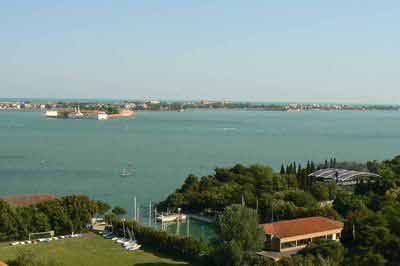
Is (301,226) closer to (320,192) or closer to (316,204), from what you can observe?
(316,204)

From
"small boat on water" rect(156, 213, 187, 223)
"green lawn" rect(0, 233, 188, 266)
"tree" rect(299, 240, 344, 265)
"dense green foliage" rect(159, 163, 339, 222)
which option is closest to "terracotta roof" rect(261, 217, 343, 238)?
"dense green foliage" rect(159, 163, 339, 222)

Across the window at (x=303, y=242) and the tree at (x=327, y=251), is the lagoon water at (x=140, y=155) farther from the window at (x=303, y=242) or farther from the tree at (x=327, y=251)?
the tree at (x=327, y=251)

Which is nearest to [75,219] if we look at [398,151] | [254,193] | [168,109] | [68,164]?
[254,193]

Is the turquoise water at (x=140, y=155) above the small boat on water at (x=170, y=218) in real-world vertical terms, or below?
below

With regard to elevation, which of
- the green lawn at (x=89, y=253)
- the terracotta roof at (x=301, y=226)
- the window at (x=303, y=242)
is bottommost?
the green lawn at (x=89, y=253)

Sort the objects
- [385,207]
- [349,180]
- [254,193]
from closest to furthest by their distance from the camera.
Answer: [385,207]
[254,193]
[349,180]

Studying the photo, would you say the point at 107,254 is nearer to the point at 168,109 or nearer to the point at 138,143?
the point at 138,143

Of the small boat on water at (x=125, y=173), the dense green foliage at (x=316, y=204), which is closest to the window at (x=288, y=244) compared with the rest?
the dense green foliage at (x=316, y=204)
